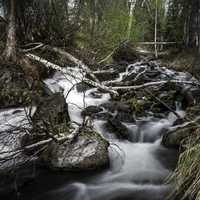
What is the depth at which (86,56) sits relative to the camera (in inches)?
396

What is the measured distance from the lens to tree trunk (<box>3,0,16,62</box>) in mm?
7477

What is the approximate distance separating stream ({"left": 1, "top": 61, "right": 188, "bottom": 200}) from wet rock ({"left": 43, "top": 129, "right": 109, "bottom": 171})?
5.0 inches

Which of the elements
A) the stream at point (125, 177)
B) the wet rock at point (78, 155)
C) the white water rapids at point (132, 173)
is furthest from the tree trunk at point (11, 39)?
the wet rock at point (78, 155)

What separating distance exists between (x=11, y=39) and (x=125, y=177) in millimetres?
4164

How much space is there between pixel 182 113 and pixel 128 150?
7.14ft

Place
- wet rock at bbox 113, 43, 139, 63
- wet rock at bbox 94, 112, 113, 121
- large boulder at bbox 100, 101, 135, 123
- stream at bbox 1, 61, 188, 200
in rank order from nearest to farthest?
stream at bbox 1, 61, 188, 200 → wet rock at bbox 94, 112, 113, 121 → large boulder at bbox 100, 101, 135, 123 → wet rock at bbox 113, 43, 139, 63

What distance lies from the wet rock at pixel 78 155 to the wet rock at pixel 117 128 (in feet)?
3.50

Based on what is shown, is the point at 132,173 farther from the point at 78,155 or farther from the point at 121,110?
the point at 121,110

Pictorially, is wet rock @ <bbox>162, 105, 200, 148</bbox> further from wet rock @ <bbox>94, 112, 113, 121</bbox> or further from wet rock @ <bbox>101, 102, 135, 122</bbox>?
wet rock @ <bbox>94, 112, 113, 121</bbox>

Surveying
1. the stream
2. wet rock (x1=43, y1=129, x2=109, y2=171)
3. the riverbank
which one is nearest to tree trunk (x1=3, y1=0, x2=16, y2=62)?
the riverbank

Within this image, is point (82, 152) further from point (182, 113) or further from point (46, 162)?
point (182, 113)

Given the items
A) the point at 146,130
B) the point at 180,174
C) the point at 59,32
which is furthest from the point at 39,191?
the point at 59,32

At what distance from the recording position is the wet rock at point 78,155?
5.41 m

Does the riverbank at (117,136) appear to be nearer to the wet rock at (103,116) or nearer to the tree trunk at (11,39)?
the wet rock at (103,116)
